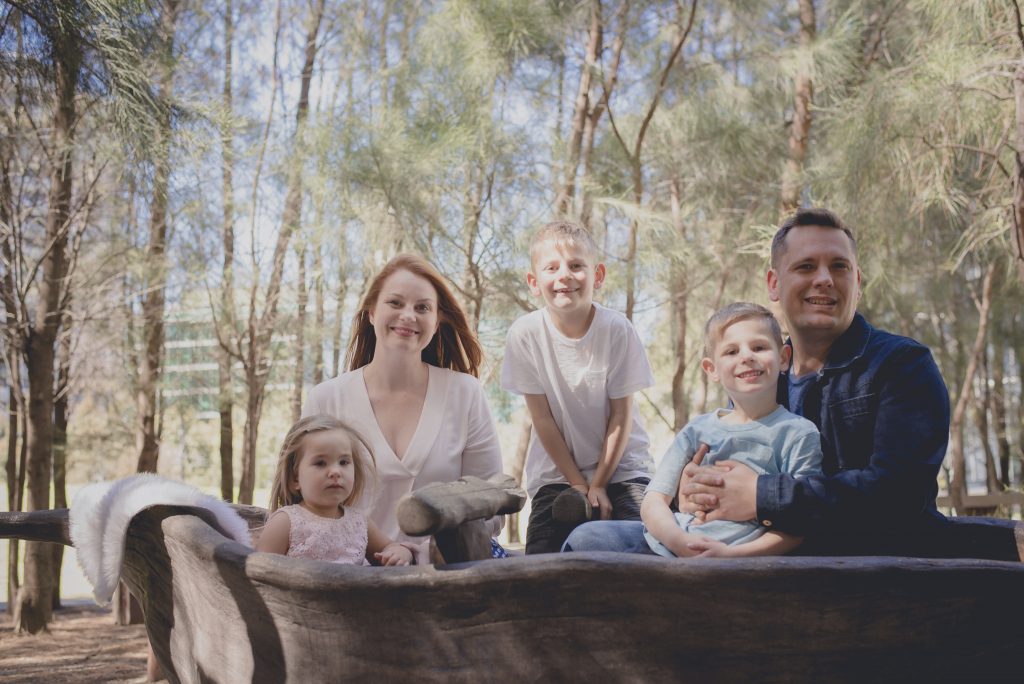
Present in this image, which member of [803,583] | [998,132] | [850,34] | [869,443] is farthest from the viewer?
[850,34]

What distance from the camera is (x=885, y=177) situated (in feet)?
15.7

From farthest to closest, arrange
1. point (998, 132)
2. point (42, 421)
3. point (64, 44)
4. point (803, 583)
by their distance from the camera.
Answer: point (42, 421) → point (998, 132) → point (64, 44) → point (803, 583)

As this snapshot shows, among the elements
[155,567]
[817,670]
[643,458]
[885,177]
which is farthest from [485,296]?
[817,670]

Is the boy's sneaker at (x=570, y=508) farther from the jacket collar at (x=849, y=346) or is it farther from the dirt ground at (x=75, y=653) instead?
the dirt ground at (x=75, y=653)

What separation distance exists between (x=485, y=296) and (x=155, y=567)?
12.7 ft

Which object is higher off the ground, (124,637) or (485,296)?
(485,296)

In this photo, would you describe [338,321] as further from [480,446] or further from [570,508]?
[570,508]

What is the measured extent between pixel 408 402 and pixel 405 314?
0.66 ft

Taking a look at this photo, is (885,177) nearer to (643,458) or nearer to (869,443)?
(643,458)

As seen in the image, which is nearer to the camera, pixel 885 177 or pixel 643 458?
pixel 643 458

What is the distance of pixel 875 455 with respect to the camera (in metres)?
1.33

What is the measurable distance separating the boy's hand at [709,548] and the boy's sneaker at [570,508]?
1.24ft

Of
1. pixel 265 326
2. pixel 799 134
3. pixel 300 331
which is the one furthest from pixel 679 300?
pixel 265 326

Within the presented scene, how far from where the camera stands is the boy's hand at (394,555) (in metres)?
1.68
